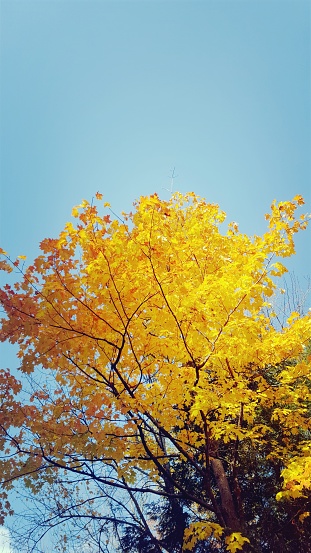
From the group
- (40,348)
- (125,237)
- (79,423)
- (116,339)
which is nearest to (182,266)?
(125,237)

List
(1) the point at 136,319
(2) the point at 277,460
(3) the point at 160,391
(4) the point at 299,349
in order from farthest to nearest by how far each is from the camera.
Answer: (2) the point at 277,460 < (4) the point at 299,349 < (3) the point at 160,391 < (1) the point at 136,319

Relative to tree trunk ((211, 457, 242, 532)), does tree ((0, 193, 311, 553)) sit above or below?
above

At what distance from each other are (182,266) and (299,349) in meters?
2.15

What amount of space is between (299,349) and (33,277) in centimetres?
374

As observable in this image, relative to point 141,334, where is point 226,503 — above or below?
below

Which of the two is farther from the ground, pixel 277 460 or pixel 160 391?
pixel 160 391

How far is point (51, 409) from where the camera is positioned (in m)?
5.71

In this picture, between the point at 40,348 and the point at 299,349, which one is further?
the point at 299,349

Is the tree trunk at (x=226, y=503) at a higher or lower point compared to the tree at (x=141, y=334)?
lower

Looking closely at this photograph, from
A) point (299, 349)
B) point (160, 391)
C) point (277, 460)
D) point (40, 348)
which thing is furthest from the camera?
point (277, 460)

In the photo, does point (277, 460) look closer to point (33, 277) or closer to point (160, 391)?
point (160, 391)

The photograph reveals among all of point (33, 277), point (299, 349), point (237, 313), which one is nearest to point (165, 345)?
point (237, 313)

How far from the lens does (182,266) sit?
480 centimetres

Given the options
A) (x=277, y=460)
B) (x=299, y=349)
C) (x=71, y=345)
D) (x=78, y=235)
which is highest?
(x=78, y=235)
